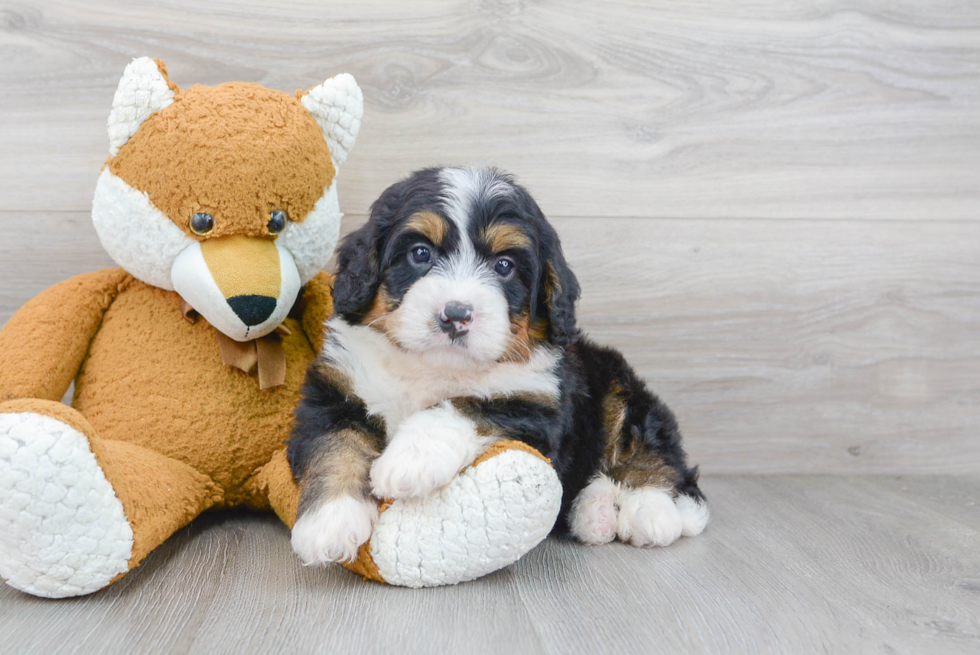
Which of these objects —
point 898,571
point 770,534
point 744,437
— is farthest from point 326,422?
point 744,437

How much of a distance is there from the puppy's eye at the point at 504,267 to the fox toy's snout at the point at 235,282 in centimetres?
57

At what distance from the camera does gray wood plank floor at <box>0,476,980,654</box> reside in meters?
1.49

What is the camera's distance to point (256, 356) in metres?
2.12

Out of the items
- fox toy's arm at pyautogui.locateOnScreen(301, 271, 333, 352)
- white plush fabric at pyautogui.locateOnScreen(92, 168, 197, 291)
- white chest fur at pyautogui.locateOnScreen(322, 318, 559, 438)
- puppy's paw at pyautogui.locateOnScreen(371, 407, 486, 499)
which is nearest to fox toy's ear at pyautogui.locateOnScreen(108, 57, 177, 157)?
white plush fabric at pyautogui.locateOnScreen(92, 168, 197, 291)

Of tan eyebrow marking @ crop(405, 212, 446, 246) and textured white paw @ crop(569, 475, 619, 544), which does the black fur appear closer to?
tan eyebrow marking @ crop(405, 212, 446, 246)

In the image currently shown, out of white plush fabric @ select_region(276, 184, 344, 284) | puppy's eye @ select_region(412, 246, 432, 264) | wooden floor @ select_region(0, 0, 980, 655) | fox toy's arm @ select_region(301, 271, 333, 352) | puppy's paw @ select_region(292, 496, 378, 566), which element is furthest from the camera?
wooden floor @ select_region(0, 0, 980, 655)

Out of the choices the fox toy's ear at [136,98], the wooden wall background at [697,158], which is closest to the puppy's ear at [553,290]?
the wooden wall background at [697,158]

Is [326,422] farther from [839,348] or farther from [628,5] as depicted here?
[839,348]

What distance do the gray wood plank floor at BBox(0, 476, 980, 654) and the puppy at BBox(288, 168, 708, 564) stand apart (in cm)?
18

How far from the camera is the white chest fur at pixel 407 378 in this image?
1871mm

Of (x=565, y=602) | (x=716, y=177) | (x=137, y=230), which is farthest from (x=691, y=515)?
(x=137, y=230)

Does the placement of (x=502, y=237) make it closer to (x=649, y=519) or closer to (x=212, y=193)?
(x=212, y=193)

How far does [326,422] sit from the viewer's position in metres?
1.85

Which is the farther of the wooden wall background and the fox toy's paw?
the wooden wall background
